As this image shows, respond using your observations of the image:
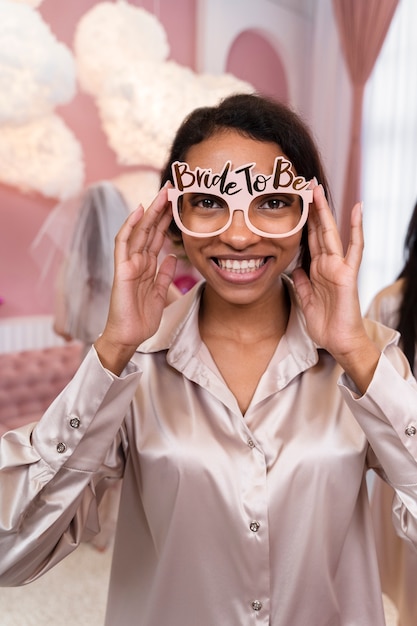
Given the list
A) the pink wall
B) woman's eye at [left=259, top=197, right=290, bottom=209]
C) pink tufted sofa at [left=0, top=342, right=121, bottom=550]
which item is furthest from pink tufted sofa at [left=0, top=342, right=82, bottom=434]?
woman's eye at [left=259, top=197, right=290, bottom=209]

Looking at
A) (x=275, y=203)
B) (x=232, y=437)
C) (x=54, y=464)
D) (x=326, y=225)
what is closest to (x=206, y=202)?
(x=275, y=203)

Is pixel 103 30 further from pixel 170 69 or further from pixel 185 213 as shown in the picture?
pixel 185 213

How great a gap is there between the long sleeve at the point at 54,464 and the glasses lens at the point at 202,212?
0.33 meters

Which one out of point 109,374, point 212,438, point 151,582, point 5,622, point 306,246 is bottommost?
point 5,622

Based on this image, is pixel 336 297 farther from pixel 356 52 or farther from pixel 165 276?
pixel 356 52

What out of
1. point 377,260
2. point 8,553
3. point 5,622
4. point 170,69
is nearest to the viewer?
point 8,553

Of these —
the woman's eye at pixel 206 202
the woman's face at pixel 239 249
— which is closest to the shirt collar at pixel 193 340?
the woman's face at pixel 239 249

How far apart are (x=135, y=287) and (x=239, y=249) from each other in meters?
0.22

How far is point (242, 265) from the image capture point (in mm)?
1180

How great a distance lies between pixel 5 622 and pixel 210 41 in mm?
3887

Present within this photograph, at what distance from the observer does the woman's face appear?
1169 millimetres

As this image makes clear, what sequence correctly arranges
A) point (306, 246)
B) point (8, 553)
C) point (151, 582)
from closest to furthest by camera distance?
1. point (8, 553)
2. point (151, 582)
3. point (306, 246)

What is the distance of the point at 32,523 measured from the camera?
1062mm

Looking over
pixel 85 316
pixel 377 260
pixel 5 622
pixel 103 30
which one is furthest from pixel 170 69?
pixel 5 622
